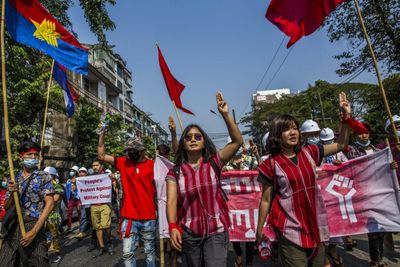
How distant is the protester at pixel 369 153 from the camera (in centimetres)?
464

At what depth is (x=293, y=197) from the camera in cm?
286

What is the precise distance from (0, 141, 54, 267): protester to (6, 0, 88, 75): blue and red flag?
2.19m

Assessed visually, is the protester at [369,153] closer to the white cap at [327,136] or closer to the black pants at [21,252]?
the white cap at [327,136]

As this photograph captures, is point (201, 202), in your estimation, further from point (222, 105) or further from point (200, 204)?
point (222, 105)

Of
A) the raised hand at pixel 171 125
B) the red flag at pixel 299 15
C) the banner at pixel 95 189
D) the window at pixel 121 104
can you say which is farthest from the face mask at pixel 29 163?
the window at pixel 121 104

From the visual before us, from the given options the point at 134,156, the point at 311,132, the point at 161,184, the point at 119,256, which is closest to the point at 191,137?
the point at 134,156

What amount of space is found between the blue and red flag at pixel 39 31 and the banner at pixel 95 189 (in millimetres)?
2847

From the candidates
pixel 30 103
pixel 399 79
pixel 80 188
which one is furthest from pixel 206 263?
pixel 399 79

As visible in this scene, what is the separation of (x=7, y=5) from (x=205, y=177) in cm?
417

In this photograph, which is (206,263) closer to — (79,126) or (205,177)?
(205,177)

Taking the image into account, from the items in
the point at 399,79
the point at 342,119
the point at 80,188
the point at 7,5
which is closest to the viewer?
the point at 342,119

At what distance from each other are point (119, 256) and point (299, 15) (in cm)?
526

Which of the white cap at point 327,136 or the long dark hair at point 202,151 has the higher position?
the white cap at point 327,136

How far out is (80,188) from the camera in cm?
845
